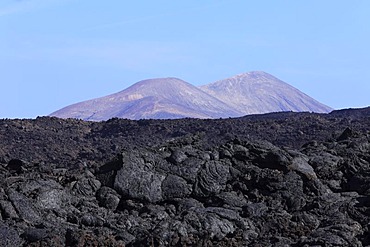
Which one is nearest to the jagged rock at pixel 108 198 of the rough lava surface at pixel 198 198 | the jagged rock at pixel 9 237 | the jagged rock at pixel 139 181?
the rough lava surface at pixel 198 198

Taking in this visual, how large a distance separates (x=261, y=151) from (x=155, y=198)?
391 centimetres

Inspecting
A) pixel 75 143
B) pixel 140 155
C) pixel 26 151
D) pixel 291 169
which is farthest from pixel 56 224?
pixel 75 143

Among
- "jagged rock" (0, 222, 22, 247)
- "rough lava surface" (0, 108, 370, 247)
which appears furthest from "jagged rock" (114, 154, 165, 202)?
"jagged rock" (0, 222, 22, 247)

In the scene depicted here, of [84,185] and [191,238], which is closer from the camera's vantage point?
[191,238]

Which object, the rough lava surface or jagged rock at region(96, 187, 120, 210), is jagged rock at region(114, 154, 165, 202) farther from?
jagged rock at region(96, 187, 120, 210)

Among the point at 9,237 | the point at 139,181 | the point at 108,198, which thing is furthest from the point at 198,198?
the point at 9,237

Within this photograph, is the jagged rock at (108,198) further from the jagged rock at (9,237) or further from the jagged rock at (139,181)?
the jagged rock at (9,237)

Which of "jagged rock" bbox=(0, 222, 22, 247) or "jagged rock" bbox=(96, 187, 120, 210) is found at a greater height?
"jagged rock" bbox=(96, 187, 120, 210)

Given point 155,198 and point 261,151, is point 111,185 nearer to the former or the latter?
point 155,198

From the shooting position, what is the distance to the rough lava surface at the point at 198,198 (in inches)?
733

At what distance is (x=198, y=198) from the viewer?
75.3 feet

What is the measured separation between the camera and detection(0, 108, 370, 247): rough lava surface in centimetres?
1862

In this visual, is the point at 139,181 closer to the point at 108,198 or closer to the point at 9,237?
the point at 108,198

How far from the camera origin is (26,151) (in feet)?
174
